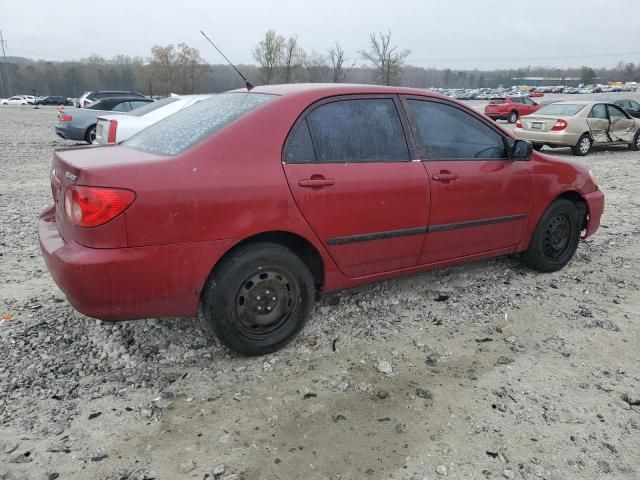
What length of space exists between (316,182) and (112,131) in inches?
258

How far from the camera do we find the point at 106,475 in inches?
85.1

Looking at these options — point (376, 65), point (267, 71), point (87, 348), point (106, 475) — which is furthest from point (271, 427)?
point (267, 71)

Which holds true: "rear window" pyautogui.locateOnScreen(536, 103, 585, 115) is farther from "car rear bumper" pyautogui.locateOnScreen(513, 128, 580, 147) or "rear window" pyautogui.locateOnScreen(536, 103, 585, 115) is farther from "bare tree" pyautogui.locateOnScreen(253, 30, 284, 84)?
"bare tree" pyautogui.locateOnScreen(253, 30, 284, 84)

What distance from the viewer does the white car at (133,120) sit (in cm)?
842

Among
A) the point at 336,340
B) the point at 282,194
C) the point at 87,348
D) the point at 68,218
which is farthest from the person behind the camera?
the point at 336,340

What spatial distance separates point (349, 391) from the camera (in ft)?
9.18

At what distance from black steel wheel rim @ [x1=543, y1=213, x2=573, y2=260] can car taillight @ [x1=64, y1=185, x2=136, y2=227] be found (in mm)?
3541

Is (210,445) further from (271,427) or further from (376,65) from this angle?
(376,65)

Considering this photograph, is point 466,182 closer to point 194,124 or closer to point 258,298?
point 258,298

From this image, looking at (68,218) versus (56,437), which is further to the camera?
(68,218)

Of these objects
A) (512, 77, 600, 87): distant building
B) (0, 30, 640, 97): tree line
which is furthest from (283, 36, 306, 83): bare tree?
(512, 77, 600, 87): distant building

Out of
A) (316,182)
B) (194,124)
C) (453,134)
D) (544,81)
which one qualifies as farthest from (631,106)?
(544,81)

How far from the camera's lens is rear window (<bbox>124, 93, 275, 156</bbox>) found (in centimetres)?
295

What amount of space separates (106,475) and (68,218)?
1.30 m
